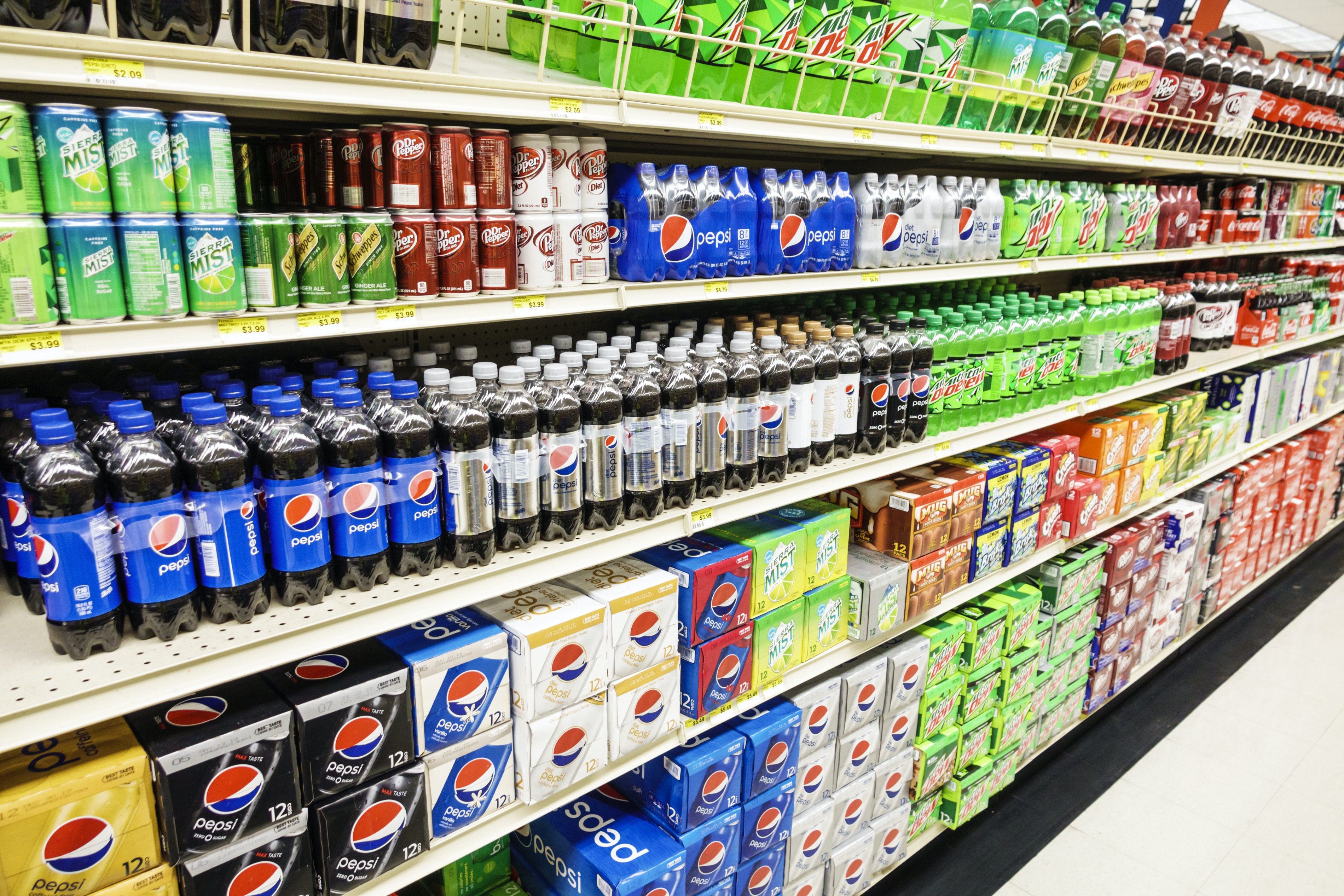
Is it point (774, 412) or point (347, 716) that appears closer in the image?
point (347, 716)

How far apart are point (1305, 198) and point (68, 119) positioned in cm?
537

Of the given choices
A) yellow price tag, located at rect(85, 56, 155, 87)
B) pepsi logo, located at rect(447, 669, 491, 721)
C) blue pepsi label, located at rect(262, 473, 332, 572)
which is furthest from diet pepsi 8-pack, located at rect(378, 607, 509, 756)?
yellow price tag, located at rect(85, 56, 155, 87)

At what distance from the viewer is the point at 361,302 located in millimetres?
1313

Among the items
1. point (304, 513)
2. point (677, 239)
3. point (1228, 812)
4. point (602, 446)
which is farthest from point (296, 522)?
point (1228, 812)

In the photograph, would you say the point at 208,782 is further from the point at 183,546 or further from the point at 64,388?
the point at 64,388

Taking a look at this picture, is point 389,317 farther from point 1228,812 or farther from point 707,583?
point 1228,812

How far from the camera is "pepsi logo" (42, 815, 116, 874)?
1.08 meters

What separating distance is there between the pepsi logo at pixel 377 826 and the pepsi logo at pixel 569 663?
357mm

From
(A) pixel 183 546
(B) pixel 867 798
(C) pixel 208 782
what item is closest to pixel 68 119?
(A) pixel 183 546

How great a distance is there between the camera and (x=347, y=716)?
1326 millimetres

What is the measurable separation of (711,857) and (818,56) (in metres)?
1.94

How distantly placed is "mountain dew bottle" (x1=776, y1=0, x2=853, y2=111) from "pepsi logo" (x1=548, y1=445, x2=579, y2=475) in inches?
38.2

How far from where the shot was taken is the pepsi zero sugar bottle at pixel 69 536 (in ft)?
3.51

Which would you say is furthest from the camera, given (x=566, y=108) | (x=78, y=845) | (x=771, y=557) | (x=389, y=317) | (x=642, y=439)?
(x=771, y=557)
